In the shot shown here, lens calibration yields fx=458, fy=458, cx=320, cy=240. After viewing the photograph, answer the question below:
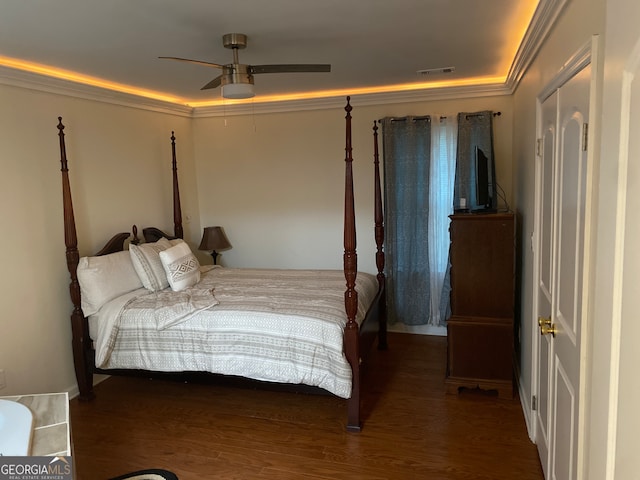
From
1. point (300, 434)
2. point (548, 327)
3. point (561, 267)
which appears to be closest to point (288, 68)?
point (561, 267)

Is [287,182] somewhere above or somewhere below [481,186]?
above

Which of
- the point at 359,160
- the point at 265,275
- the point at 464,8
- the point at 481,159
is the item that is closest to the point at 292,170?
the point at 359,160

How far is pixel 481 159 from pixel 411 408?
1.92 m

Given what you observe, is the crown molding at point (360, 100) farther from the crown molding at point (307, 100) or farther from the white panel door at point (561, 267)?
the white panel door at point (561, 267)

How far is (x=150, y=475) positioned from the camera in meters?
2.55

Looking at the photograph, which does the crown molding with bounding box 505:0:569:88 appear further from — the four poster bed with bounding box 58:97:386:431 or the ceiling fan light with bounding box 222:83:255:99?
the ceiling fan light with bounding box 222:83:255:99

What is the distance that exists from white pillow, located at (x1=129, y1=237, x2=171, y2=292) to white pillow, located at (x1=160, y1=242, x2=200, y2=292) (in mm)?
62

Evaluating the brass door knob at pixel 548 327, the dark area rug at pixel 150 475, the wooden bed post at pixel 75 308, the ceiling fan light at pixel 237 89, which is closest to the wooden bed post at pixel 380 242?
the ceiling fan light at pixel 237 89

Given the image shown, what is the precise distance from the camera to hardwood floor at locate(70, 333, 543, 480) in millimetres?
2590

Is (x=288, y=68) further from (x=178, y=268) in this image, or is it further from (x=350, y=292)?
(x=178, y=268)

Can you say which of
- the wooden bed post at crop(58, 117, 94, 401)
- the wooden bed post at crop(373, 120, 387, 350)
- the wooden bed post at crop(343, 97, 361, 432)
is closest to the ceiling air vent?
the wooden bed post at crop(373, 120, 387, 350)

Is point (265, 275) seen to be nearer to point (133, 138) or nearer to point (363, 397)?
point (363, 397)

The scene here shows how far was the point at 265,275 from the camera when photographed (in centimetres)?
428

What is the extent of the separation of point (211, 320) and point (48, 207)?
4.93 feet
